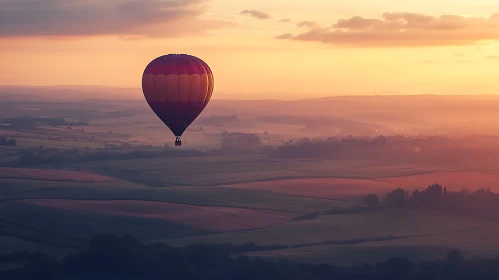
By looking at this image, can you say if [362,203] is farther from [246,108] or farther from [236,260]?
[246,108]

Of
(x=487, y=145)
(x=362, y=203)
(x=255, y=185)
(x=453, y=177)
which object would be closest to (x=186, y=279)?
(x=362, y=203)

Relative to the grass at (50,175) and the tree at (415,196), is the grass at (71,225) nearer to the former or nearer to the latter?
the grass at (50,175)

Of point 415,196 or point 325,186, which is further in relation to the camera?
point 325,186

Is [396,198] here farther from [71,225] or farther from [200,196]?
[71,225]

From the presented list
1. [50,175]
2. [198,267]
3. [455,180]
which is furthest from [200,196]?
[455,180]

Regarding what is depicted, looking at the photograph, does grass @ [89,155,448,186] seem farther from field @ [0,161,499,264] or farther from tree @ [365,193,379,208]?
tree @ [365,193,379,208]

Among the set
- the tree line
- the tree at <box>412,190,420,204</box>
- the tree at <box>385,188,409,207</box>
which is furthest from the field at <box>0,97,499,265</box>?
the tree at <box>412,190,420,204</box>

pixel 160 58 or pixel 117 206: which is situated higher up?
pixel 160 58
